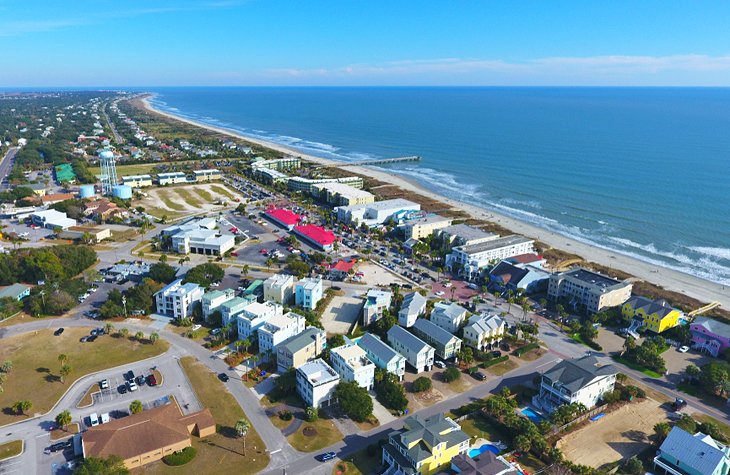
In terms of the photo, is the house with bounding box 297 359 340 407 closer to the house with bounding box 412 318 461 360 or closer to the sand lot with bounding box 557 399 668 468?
the house with bounding box 412 318 461 360

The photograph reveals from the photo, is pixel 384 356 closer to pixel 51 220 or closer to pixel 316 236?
pixel 316 236

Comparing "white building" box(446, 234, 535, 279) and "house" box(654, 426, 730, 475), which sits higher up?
"white building" box(446, 234, 535, 279)

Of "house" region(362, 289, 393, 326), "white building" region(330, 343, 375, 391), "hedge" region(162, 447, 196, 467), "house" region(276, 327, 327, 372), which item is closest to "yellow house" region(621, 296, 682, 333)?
"house" region(362, 289, 393, 326)

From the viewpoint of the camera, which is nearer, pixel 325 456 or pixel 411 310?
pixel 325 456

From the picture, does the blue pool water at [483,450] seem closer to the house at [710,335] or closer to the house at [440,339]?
the house at [440,339]

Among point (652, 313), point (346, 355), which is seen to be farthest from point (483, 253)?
point (346, 355)

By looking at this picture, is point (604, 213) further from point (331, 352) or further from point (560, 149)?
point (331, 352)
